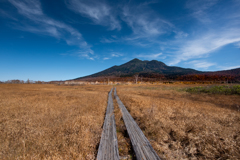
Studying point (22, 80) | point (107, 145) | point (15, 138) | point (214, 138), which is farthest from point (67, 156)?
point (22, 80)

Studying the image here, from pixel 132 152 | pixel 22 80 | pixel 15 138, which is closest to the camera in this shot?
pixel 132 152

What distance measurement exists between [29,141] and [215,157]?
24.2 feet

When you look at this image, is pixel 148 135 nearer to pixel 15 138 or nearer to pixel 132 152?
pixel 132 152

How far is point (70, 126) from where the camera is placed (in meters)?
5.57

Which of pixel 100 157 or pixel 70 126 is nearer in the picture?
pixel 100 157

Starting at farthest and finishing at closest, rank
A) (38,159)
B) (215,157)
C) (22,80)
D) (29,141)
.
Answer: (22,80) < (29,141) < (215,157) < (38,159)

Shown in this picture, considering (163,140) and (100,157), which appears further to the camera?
(163,140)

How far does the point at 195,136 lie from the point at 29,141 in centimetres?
754

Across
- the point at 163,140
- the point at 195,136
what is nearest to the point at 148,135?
the point at 163,140

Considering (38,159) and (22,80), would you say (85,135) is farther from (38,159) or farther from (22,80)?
(22,80)

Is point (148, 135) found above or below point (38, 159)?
below

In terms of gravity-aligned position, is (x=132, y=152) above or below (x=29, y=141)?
below

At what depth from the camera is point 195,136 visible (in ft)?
15.5

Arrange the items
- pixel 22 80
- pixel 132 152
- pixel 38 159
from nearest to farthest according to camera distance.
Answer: pixel 38 159
pixel 132 152
pixel 22 80
